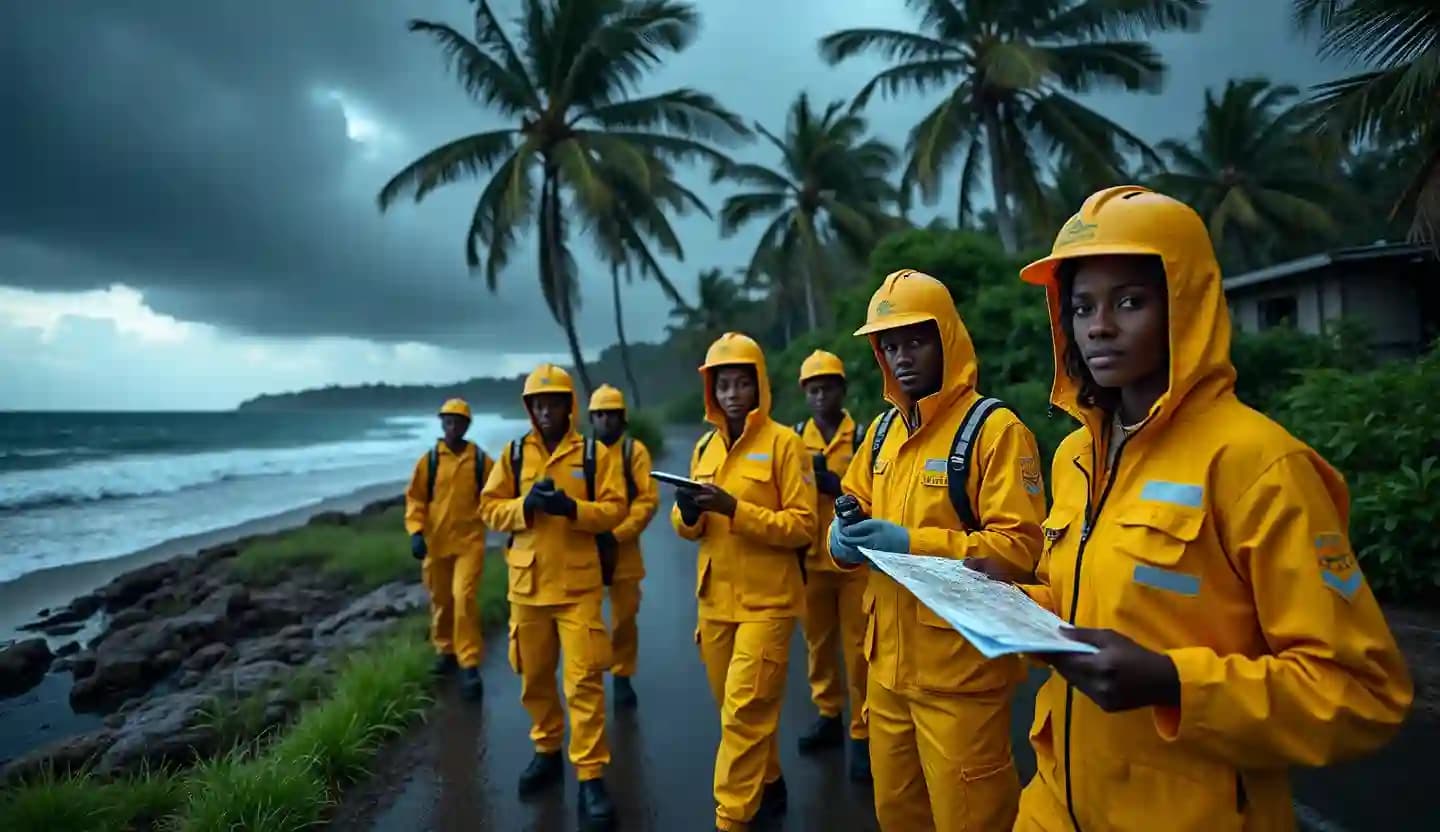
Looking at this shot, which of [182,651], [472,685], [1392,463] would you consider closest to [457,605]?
[472,685]

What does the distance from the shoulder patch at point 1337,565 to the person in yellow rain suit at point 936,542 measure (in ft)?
3.27

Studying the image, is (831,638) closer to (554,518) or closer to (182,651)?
(554,518)

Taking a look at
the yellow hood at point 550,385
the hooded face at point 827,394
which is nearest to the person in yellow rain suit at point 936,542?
the yellow hood at point 550,385

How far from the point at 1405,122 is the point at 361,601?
11869 millimetres

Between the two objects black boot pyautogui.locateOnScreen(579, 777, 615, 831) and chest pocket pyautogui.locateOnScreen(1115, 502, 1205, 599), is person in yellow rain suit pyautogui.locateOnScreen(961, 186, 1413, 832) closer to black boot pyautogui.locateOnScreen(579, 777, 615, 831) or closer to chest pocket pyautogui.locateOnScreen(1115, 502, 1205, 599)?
chest pocket pyautogui.locateOnScreen(1115, 502, 1205, 599)

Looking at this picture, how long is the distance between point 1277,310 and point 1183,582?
1753cm

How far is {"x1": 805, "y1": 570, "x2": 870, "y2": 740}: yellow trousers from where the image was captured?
432cm

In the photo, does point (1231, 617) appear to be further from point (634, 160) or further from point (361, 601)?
point (634, 160)

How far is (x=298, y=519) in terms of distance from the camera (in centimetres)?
1677

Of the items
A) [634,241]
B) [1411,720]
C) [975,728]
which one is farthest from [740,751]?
[634,241]

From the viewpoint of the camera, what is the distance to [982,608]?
1432mm

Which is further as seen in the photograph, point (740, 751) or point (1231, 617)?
point (740, 751)

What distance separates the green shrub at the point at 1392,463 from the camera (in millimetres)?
5105

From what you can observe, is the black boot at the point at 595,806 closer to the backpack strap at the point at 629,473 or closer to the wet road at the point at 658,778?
the wet road at the point at 658,778
